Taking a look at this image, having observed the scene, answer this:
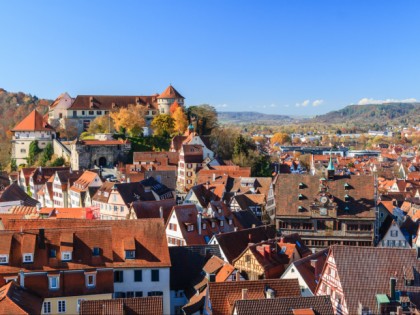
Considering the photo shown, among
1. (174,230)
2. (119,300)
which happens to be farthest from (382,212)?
(119,300)

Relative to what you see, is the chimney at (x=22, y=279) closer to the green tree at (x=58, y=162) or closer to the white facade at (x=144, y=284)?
the white facade at (x=144, y=284)

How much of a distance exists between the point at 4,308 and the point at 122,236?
9289 millimetres

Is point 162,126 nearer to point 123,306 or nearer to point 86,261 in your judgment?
point 86,261

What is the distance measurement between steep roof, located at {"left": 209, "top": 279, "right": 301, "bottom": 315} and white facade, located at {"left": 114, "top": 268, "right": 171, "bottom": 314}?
4236 millimetres

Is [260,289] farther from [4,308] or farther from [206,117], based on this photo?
[206,117]

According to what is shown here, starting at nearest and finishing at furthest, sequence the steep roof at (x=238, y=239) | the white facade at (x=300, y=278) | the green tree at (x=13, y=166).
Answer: the white facade at (x=300, y=278) → the steep roof at (x=238, y=239) → the green tree at (x=13, y=166)

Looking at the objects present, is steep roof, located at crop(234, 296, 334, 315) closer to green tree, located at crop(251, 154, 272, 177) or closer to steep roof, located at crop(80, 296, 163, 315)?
steep roof, located at crop(80, 296, 163, 315)

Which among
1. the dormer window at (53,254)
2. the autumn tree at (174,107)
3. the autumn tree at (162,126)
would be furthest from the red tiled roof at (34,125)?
the dormer window at (53,254)

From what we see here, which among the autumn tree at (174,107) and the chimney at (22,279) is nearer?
the chimney at (22,279)

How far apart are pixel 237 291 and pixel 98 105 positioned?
7534 cm

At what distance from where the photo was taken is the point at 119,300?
25672 mm

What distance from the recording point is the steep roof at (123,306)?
25.0 m

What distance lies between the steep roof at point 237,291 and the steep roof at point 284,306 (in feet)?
11.0

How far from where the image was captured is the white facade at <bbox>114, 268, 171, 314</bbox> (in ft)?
103
